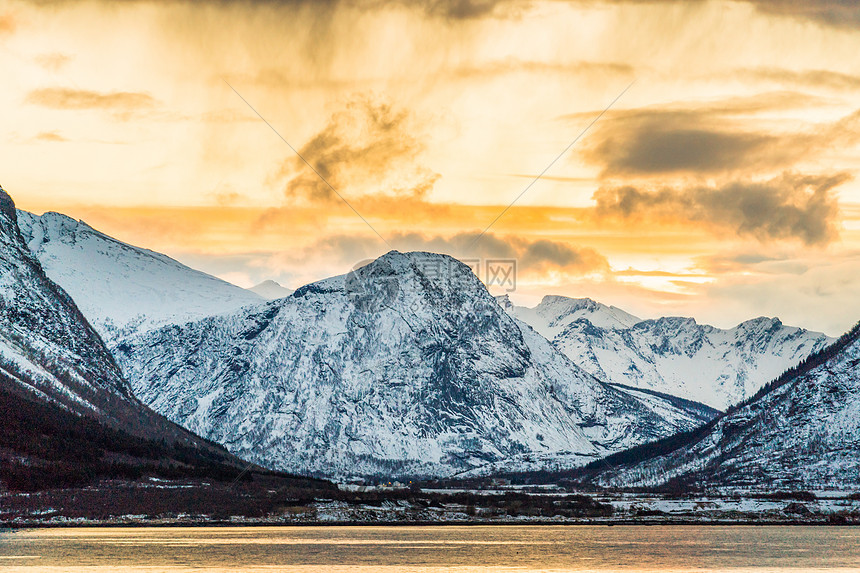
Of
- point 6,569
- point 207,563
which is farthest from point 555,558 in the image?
point 6,569

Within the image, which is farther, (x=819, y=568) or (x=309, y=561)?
(x=309, y=561)

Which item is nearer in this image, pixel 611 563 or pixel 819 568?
pixel 819 568

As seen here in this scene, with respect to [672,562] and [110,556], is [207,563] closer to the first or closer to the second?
[110,556]

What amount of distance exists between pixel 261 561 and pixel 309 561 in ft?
25.8

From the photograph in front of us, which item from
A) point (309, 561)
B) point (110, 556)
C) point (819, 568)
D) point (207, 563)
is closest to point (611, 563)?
point (819, 568)

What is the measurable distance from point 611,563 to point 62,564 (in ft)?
286

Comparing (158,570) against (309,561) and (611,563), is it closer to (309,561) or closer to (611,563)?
(309,561)

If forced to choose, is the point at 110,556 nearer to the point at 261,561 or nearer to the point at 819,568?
the point at 261,561

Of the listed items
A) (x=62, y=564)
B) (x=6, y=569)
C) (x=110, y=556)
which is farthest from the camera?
(x=110, y=556)

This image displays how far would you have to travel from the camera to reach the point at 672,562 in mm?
182000

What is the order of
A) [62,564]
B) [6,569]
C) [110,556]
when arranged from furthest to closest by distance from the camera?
[110,556] < [62,564] < [6,569]

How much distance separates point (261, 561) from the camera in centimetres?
18312

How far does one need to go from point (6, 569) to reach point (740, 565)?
112173 millimetres

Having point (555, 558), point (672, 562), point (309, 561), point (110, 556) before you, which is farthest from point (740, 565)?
point (110, 556)
